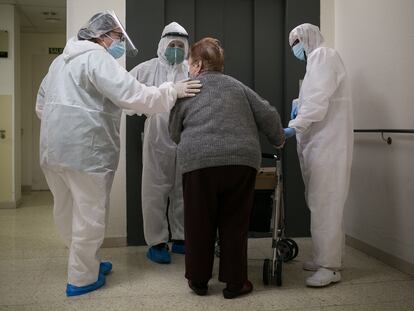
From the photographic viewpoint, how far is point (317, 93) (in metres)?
2.35

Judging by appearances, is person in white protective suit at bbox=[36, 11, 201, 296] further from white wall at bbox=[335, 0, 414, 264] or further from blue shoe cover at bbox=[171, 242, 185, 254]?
white wall at bbox=[335, 0, 414, 264]

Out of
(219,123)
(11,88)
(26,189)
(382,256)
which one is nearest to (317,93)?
(219,123)

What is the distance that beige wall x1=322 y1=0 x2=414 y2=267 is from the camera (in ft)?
8.30

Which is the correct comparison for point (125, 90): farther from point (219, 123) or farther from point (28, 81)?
point (28, 81)

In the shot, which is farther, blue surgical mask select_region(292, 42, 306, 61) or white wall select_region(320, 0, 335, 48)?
white wall select_region(320, 0, 335, 48)

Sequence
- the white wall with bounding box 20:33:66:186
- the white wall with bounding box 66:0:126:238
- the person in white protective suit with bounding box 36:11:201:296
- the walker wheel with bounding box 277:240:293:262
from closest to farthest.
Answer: the person in white protective suit with bounding box 36:11:201:296, the walker wheel with bounding box 277:240:293:262, the white wall with bounding box 66:0:126:238, the white wall with bounding box 20:33:66:186

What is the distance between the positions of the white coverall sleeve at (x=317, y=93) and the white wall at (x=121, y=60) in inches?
58.9

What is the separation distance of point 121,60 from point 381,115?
201 centimetres

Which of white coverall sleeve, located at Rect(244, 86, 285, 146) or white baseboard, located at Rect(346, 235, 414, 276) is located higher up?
white coverall sleeve, located at Rect(244, 86, 285, 146)

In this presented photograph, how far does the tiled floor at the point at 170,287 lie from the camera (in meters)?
2.10

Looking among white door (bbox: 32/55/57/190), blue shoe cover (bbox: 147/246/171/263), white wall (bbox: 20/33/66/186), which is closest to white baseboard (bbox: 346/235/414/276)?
blue shoe cover (bbox: 147/246/171/263)

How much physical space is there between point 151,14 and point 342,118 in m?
1.74

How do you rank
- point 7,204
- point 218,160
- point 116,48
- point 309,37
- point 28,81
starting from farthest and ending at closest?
point 28,81
point 7,204
point 309,37
point 116,48
point 218,160

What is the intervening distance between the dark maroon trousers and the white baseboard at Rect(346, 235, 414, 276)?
115 centimetres
